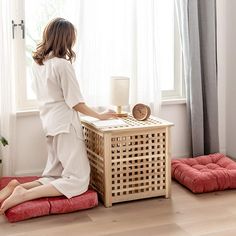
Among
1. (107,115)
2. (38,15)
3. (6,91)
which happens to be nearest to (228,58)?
(107,115)

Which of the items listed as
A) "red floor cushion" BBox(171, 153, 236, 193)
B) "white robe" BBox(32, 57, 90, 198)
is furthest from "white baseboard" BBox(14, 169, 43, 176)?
"red floor cushion" BBox(171, 153, 236, 193)

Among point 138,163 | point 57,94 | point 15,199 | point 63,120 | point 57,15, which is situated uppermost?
point 57,15

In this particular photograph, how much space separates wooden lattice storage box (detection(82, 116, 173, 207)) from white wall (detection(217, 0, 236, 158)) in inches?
47.7

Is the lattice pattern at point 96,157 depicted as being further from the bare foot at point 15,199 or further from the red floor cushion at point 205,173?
the red floor cushion at point 205,173

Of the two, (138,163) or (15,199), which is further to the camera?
(138,163)

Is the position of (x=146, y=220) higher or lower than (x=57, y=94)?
lower

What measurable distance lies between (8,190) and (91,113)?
742 mm

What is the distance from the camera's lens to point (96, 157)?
3404mm

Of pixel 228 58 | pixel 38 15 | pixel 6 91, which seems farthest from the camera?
pixel 228 58

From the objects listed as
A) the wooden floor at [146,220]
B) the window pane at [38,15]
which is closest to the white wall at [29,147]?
the window pane at [38,15]

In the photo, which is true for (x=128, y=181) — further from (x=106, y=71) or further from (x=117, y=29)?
(x=117, y=29)

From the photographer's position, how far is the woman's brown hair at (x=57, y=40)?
10.6ft

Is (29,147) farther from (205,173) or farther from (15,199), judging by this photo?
(205,173)

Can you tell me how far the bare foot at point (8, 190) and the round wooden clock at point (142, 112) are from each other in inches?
38.0
